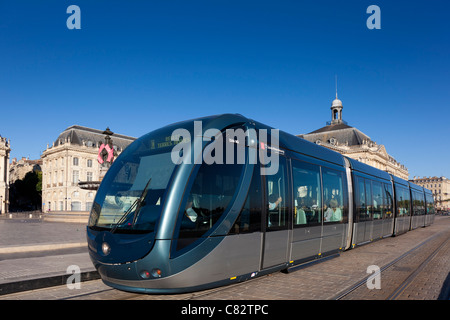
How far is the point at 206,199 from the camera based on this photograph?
5.73 meters

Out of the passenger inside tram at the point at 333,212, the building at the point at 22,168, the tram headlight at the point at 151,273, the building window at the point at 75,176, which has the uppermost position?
the building at the point at 22,168

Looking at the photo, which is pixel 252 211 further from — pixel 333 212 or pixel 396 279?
pixel 333 212

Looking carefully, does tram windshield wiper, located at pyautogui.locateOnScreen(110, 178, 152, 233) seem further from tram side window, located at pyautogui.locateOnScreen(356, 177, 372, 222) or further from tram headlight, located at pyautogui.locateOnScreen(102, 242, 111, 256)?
tram side window, located at pyautogui.locateOnScreen(356, 177, 372, 222)

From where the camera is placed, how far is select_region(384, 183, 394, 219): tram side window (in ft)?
50.4

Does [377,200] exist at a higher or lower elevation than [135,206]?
lower

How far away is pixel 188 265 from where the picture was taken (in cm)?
542

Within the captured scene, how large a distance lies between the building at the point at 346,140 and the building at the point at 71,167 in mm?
44174

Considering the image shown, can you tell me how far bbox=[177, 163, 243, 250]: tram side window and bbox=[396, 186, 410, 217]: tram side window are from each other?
13.6 metres

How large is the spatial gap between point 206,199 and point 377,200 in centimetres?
1016

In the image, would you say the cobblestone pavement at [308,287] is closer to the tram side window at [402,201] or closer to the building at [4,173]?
the tram side window at [402,201]

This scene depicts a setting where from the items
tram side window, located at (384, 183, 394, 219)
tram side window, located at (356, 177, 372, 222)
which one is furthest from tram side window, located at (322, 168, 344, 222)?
tram side window, located at (384, 183, 394, 219)

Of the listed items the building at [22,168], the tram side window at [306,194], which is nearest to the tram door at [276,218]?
the tram side window at [306,194]

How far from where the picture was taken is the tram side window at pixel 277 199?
275 inches

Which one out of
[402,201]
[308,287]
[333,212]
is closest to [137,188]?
[308,287]
